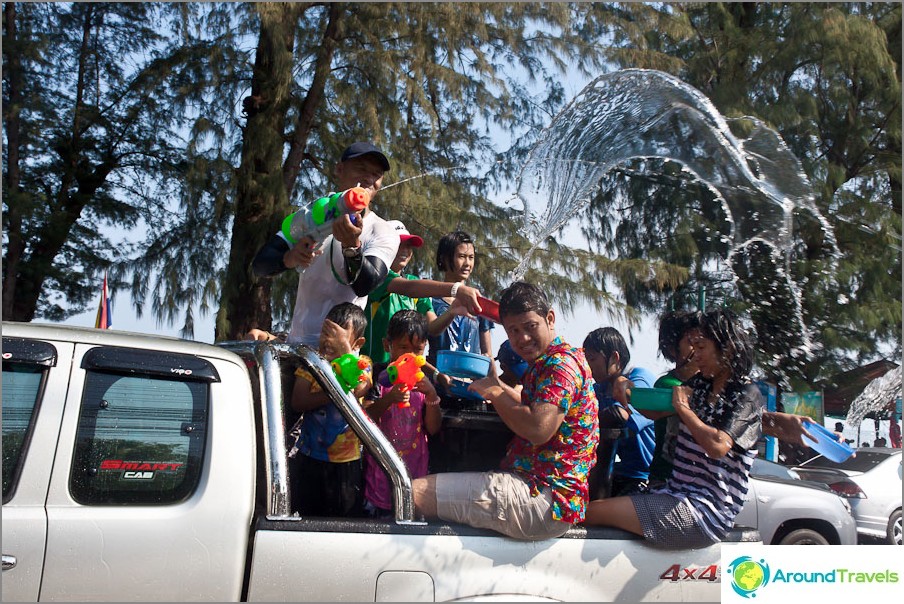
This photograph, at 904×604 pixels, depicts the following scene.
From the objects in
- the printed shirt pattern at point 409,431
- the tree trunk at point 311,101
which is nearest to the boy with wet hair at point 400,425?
the printed shirt pattern at point 409,431

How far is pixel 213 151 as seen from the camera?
9539 millimetres

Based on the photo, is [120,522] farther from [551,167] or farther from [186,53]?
[186,53]

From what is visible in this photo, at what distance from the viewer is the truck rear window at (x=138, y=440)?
8.79ft

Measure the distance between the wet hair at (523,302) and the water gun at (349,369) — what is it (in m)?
0.59

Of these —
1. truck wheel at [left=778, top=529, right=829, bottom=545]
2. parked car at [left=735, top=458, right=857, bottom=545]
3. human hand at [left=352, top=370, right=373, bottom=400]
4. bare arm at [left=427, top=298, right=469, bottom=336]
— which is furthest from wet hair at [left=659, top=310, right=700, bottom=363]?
truck wheel at [left=778, top=529, right=829, bottom=545]

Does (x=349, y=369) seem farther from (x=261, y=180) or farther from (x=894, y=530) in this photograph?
(x=894, y=530)

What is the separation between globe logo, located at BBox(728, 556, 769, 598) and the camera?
2.99 meters

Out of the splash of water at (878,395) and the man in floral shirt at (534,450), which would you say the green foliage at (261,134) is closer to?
the splash of water at (878,395)

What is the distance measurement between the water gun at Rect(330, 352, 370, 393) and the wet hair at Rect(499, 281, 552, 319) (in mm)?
594

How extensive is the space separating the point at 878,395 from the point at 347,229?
29.2 feet

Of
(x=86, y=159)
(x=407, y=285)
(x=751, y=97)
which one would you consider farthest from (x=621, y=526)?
(x=751, y=97)

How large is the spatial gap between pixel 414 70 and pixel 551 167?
356cm

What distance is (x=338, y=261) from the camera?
400 centimetres

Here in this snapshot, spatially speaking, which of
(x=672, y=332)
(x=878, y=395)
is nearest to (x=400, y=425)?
(x=672, y=332)
